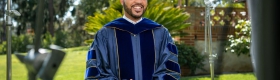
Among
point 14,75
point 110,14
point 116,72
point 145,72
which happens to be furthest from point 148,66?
point 14,75

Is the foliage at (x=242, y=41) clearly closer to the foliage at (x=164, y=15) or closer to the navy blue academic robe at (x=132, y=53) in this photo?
the foliage at (x=164, y=15)

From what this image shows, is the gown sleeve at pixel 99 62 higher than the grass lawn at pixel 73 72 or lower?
higher

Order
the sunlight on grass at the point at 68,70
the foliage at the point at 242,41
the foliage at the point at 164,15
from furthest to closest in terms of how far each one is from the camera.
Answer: the sunlight on grass at the point at 68,70 < the foliage at the point at 242,41 < the foliage at the point at 164,15

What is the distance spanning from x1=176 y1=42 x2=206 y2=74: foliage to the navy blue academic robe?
129 inches

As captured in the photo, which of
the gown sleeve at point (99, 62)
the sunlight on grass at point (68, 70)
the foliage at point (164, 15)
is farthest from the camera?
the sunlight on grass at point (68, 70)

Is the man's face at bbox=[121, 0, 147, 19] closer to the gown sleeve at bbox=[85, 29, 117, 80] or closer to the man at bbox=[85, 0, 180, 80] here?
the man at bbox=[85, 0, 180, 80]

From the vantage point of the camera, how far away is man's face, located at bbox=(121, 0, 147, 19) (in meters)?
1.73

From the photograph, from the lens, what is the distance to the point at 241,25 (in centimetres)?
541

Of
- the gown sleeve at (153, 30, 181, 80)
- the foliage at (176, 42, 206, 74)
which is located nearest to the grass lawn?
the foliage at (176, 42, 206, 74)

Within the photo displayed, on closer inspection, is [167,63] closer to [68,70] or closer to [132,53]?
[132,53]

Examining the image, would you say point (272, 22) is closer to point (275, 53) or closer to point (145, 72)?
point (275, 53)

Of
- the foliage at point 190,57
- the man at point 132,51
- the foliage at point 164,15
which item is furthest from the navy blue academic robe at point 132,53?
the foliage at point 190,57

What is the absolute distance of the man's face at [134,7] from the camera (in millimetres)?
1730

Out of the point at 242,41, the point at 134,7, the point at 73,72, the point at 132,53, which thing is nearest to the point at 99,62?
the point at 132,53
